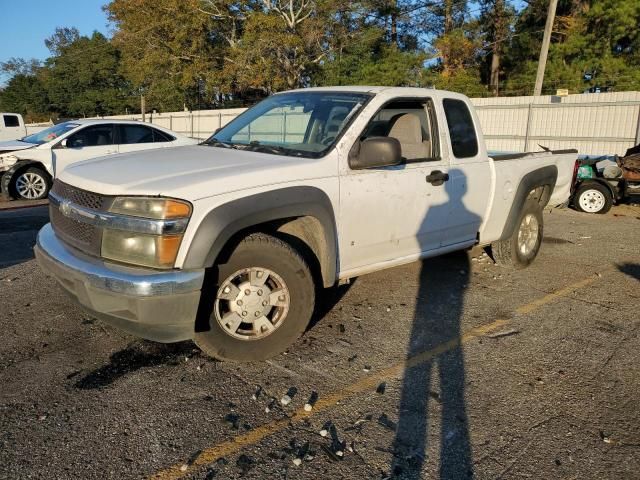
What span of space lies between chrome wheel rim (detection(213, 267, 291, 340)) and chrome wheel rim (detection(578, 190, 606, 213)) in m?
9.03

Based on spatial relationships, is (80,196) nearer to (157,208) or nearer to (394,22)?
A: (157,208)

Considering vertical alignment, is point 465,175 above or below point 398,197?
above

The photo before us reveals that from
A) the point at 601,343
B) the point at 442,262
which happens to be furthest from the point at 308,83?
the point at 601,343

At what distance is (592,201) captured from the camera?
10.6 meters

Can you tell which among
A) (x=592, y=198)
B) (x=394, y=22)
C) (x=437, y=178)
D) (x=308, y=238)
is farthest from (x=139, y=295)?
(x=394, y=22)

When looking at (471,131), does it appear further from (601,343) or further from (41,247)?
(41,247)

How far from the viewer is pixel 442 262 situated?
6352 millimetres

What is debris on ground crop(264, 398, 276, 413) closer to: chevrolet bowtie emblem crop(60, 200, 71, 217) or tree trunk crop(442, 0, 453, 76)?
chevrolet bowtie emblem crop(60, 200, 71, 217)

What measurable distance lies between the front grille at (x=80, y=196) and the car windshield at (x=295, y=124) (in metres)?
1.31

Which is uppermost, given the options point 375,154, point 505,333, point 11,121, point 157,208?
point 11,121

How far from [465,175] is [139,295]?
3.12 metres

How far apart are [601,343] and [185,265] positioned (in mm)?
3252

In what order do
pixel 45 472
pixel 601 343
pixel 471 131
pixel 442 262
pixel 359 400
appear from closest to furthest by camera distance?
pixel 45 472, pixel 359 400, pixel 601 343, pixel 471 131, pixel 442 262

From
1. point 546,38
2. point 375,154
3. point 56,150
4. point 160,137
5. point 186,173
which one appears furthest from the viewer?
point 546,38
